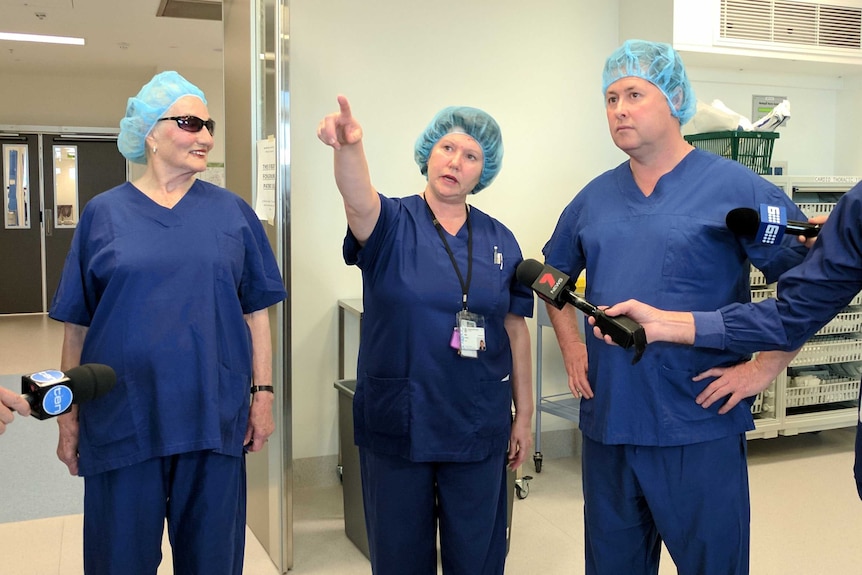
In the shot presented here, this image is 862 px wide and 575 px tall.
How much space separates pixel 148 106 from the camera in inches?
78.5

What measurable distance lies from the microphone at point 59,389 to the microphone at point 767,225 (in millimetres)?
1375

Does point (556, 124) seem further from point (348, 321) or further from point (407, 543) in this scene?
point (407, 543)

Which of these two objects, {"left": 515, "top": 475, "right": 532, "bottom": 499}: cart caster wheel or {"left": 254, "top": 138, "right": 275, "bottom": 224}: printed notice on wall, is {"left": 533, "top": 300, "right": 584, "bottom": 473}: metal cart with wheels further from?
{"left": 254, "top": 138, "right": 275, "bottom": 224}: printed notice on wall

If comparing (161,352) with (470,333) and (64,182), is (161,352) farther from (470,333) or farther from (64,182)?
(64,182)

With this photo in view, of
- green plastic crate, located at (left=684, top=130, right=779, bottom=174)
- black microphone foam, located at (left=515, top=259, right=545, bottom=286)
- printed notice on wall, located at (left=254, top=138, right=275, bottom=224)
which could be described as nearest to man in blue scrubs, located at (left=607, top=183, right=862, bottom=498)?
black microphone foam, located at (left=515, top=259, right=545, bottom=286)

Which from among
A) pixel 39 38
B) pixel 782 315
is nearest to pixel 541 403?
pixel 782 315

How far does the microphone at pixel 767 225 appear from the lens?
5.44 feet

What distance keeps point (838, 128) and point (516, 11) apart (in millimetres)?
2270

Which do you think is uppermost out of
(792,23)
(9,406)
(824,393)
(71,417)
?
(792,23)

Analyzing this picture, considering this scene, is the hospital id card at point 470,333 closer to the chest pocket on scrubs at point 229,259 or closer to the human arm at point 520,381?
the human arm at point 520,381

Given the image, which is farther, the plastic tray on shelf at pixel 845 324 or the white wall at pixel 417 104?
the plastic tray on shelf at pixel 845 324

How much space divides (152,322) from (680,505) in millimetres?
1307

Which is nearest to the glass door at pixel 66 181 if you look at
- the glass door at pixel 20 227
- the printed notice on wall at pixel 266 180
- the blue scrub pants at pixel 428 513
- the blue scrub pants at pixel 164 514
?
the glass door at pixel 20 227

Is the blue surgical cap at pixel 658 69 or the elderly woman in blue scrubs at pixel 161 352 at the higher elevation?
the blue surgical cap at pixel 658 69
